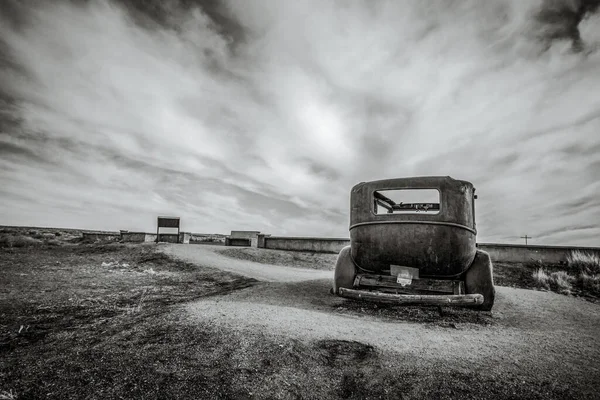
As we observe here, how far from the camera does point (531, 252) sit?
12320mm

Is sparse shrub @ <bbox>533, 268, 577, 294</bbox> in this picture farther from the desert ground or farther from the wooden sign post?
the wooden sign post

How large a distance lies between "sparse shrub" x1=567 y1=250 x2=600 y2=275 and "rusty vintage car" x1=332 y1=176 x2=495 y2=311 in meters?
7.20

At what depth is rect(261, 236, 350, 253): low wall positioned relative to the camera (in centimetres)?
1659

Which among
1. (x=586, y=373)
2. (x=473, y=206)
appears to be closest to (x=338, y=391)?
(x=586, y=373)

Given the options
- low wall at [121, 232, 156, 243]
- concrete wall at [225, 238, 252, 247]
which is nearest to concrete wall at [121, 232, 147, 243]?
low wall at [121, 232, 156, 243]

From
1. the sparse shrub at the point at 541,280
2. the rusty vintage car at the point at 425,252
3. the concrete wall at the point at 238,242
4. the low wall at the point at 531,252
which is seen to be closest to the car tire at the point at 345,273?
the rusty vintage car at the point at 425,252

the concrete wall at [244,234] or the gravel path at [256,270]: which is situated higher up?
the concrete wall at [244,234]

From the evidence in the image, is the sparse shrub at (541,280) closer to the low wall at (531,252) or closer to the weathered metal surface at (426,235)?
the low wall at (531,252)

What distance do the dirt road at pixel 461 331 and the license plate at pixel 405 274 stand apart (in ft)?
1.95

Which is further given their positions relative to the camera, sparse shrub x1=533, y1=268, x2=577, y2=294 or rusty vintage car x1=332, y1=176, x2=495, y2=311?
sparse shrub x1=533, y1=268, x2=577, y2=294

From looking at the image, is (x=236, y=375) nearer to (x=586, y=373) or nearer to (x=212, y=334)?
(x=212, y=334)

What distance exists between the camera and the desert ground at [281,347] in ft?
6.86

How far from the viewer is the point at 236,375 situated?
2188 millimetres

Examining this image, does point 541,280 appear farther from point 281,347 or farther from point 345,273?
point 281,347
